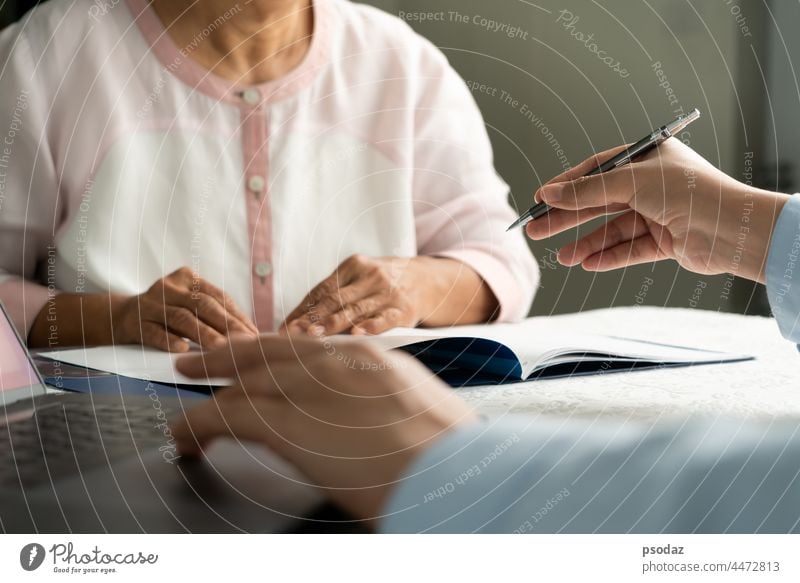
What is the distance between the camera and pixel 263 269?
54cm

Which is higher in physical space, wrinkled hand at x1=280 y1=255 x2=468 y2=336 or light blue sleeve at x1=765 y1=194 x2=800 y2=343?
light blue sleeve at x1=765 y1=194 x2=800 y2=343

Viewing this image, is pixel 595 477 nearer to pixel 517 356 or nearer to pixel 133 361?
pixel 517 356

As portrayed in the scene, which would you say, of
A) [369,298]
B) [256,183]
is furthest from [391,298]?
[256,183]

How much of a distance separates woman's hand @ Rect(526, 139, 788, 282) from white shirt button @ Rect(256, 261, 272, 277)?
0.22 metres

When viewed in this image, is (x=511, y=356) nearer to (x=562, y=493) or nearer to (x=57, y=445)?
(x=562, y=493)

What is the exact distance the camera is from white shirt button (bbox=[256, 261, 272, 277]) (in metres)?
0.54

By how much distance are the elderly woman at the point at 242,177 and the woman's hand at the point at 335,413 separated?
0.44 feet

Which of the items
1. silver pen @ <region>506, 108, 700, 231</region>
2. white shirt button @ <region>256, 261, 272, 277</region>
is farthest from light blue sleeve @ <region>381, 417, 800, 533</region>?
white shirt button @ <region>256, 261, 272, 277</region>

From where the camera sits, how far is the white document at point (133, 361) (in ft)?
1.14

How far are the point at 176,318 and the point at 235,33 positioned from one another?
0.71ft

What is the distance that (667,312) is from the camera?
64 cm

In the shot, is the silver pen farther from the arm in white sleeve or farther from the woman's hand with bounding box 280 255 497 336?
the arm in white sleeve

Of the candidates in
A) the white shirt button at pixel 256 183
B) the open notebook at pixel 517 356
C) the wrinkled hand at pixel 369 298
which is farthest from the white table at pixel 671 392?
the white shirt button at pixel 256 183
